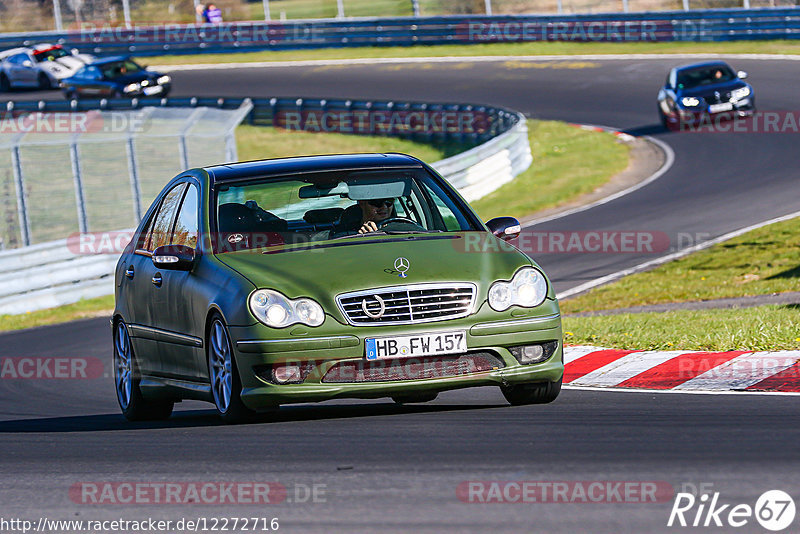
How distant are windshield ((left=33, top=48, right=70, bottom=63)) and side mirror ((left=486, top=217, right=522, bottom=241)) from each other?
138 feet

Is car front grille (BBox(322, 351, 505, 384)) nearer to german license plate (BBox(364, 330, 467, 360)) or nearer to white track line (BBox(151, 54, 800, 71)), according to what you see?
german license plate (BBox(364, 330, 467, 360))

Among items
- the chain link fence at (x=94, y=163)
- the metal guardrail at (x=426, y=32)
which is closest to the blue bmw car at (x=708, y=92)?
the chain link fence at (x=94, y=163)

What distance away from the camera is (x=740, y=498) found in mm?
4723

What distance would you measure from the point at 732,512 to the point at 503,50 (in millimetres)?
41574

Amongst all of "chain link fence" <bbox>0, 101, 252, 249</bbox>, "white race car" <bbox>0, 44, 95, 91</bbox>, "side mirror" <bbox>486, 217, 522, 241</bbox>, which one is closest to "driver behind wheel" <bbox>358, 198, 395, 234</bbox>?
"side mirror" <bbox>486, 217, 522, 241</bbox>

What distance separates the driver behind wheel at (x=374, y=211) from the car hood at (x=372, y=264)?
0.25 meters

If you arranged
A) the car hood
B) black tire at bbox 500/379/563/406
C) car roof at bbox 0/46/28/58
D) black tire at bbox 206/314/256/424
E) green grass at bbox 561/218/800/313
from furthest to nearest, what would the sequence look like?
car roof at bbox 0/46/28/58
green grass at bbox 561/218/800/313
black tire at bbox 500/379/563/406
black tire at bbox 206/314/256/424
the car hood

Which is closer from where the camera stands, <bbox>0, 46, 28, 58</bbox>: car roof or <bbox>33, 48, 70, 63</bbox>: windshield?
<bbox>33, 48, 70, 63</bbox>: windshield

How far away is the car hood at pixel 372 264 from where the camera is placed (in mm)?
6812

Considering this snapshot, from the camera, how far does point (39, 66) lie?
47.7m

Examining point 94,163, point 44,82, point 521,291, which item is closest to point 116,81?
point 44,82

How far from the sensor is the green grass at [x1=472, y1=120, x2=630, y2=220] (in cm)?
2444

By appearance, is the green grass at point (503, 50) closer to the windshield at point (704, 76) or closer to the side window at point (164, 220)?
the windshield at point (704, 76)

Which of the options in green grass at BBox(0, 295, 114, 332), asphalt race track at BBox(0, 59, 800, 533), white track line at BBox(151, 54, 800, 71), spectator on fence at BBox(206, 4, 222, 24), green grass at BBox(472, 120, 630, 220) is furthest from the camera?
spectator on fence at BBox(206, 4, 222, 24)
